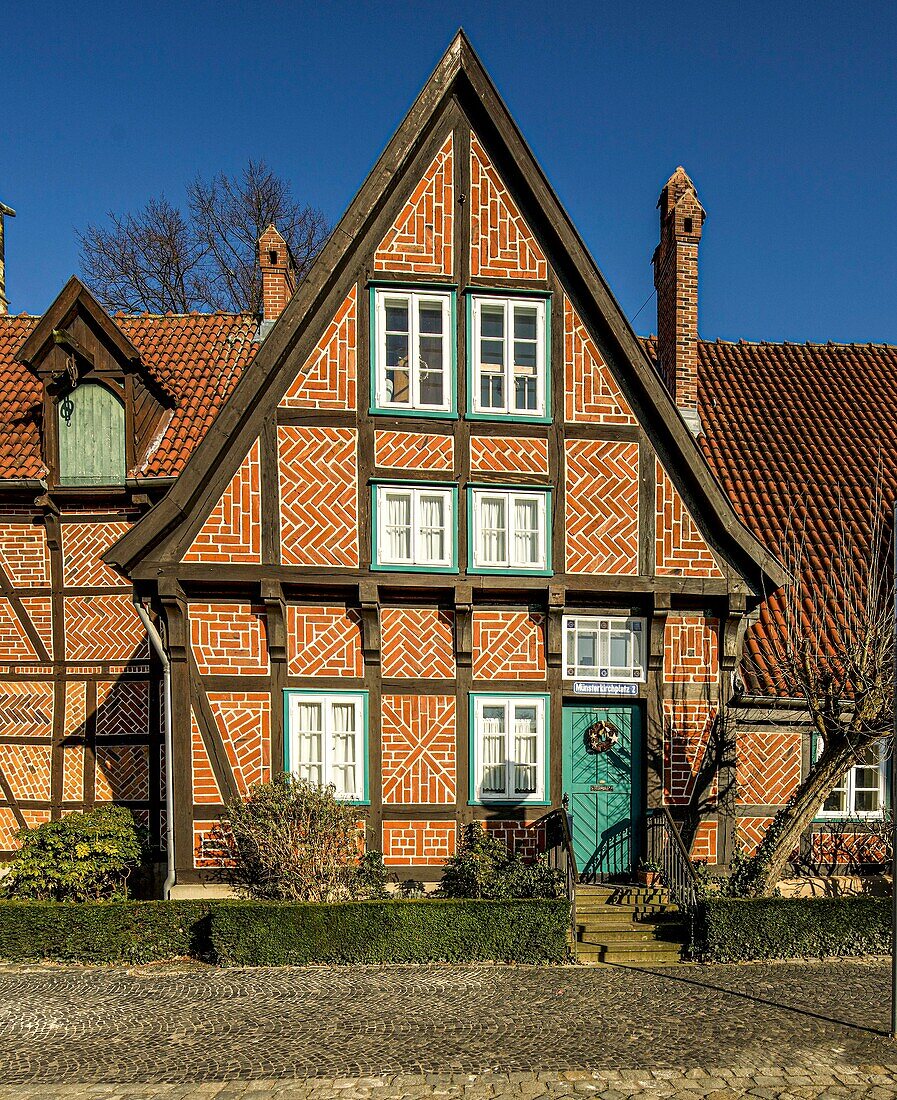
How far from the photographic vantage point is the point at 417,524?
12.7 meters

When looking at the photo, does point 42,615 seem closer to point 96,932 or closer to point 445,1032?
point 96,932

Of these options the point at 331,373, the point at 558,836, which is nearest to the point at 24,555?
the point at 331,373

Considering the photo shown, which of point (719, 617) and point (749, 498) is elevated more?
point (749, 498)

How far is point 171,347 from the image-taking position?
55.5ft

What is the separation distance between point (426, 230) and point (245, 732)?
7581 millimetres

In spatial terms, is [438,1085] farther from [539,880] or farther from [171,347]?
[171,347]

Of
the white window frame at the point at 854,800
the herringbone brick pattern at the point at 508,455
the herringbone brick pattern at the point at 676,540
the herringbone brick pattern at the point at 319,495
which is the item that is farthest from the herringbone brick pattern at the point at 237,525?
the white window frame at the point at 854,800

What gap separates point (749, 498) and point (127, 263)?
66.8 feet

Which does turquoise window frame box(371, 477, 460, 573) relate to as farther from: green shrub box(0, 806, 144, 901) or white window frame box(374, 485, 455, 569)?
green shrub box(0, 806, 144, 901)

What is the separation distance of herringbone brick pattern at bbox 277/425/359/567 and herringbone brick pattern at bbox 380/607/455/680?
3.41 ft

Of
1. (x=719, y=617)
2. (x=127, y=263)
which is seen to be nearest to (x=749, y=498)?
(x=719, y=617)

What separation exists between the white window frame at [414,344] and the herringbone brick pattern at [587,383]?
172 cm

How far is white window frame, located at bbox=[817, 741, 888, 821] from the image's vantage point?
13.5m

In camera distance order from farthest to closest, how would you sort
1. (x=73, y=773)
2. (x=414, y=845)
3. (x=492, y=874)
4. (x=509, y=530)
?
(x=73, y=773), (x=509, y=530), (x=414, y=845), (x=492, y=874)
